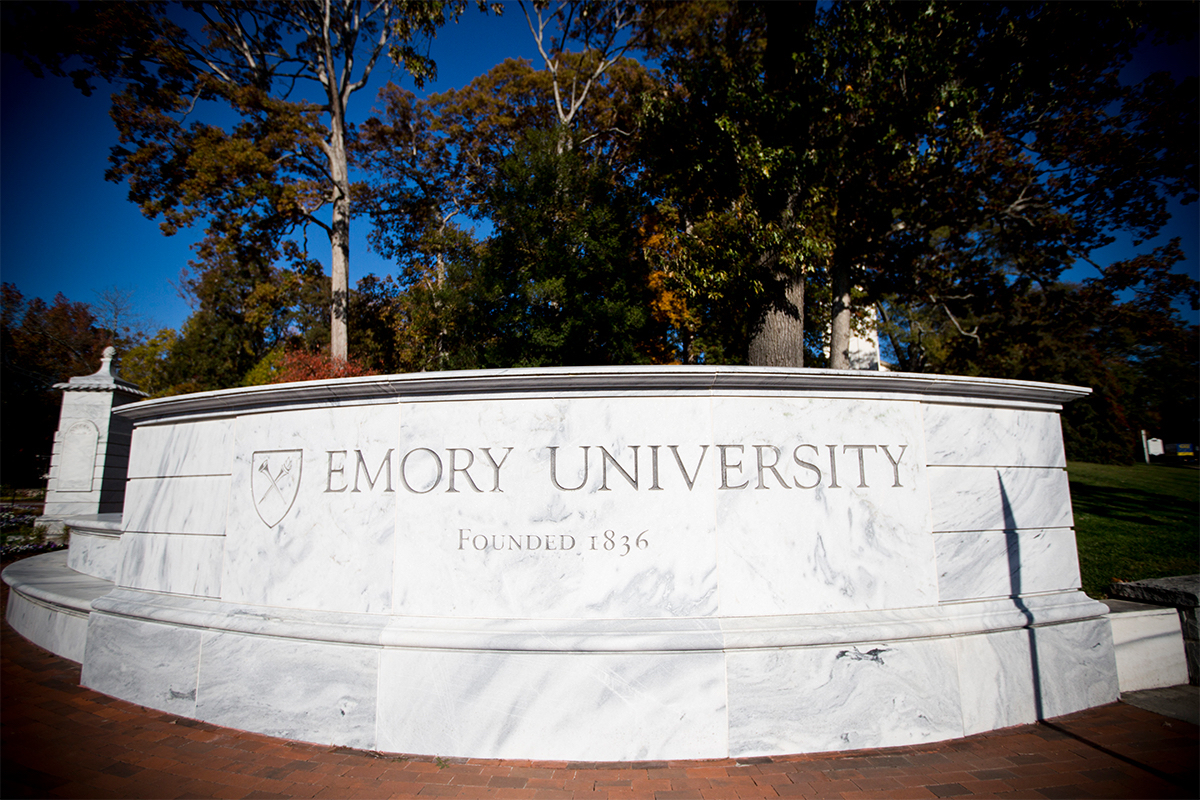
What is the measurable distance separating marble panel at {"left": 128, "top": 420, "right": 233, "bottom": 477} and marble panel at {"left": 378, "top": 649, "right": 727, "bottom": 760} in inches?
103

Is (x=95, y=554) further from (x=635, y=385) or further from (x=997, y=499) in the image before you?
(x=997, y=499)

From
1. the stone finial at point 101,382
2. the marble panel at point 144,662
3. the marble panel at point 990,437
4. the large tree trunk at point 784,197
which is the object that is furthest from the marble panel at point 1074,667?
the stone finial at point 101,382

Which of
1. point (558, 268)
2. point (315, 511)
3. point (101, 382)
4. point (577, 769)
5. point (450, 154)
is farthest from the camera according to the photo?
point (450, 154)

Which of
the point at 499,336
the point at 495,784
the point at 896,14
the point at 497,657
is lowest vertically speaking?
the point at 495,784

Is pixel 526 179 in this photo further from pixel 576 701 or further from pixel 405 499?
pixel 576 701

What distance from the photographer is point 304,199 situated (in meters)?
19.1

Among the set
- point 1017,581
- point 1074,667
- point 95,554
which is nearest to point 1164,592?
point 1074,667

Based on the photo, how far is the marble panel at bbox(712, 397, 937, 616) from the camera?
375 centimetres

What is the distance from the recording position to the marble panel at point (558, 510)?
3664 millimetres

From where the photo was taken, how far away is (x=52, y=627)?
5.37 metres

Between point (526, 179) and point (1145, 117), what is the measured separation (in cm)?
1546

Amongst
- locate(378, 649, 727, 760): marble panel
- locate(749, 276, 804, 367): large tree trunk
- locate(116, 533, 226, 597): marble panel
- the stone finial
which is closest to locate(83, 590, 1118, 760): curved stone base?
locate(378, 649, 727, 760): marble panel

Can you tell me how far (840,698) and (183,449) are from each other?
5406mm

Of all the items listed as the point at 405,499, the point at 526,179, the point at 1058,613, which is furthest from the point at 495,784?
the point at 526,179
